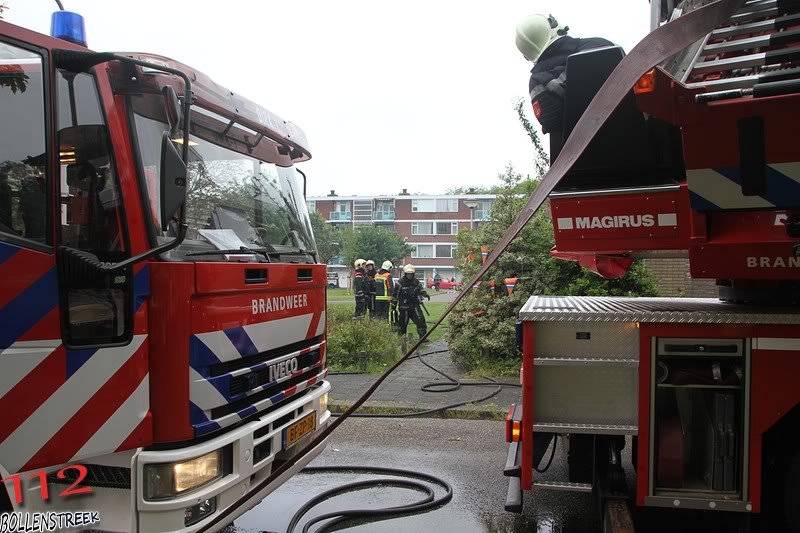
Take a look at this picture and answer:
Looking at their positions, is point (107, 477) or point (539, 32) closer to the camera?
point (107, 477)

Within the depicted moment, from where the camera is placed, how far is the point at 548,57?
3.61 metres

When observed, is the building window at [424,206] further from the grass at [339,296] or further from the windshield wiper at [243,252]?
the windshield wiper at [243,252]

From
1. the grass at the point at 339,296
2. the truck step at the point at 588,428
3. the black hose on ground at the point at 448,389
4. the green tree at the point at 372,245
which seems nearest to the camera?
the truck step at the point at 588,428

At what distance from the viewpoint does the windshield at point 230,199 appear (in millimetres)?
3047

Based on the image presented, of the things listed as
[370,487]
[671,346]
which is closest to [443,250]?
[370,487]

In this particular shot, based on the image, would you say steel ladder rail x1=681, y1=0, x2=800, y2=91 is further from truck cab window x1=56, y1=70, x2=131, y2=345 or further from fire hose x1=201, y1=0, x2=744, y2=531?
truck cab window x1=56, y1=70, x2=131, y2=345

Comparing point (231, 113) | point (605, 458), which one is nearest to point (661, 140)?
point (605, 458)

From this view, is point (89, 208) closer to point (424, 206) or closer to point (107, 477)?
point (107, 477)

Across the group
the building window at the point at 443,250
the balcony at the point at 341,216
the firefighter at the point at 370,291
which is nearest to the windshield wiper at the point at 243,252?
the firefighter at the point at 370,291

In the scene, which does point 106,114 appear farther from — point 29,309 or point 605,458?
point 605,458

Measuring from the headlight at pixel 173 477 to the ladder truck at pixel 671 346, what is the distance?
1.80m

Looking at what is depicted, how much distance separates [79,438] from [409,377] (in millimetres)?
6828

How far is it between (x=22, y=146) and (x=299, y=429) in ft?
7.28

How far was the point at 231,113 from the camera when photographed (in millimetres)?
3682
